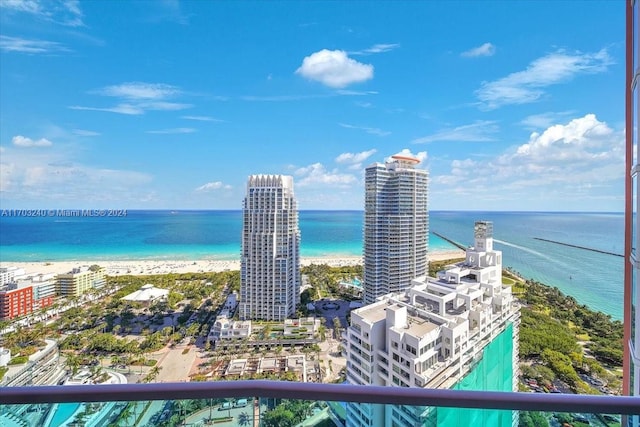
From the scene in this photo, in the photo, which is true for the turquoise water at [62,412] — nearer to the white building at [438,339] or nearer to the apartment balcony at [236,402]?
the apartment balcony at [236,402]

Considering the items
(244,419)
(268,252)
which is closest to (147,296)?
(268,252)

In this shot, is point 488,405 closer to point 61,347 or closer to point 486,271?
point 486,271

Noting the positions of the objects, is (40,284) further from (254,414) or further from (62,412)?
(254,414)

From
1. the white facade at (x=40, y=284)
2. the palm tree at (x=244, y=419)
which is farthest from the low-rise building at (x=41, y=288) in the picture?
the palm tree at (x=244, y=419)

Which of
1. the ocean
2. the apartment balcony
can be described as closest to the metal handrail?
the apartment balcony

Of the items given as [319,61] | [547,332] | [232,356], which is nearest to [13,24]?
[319,61]
